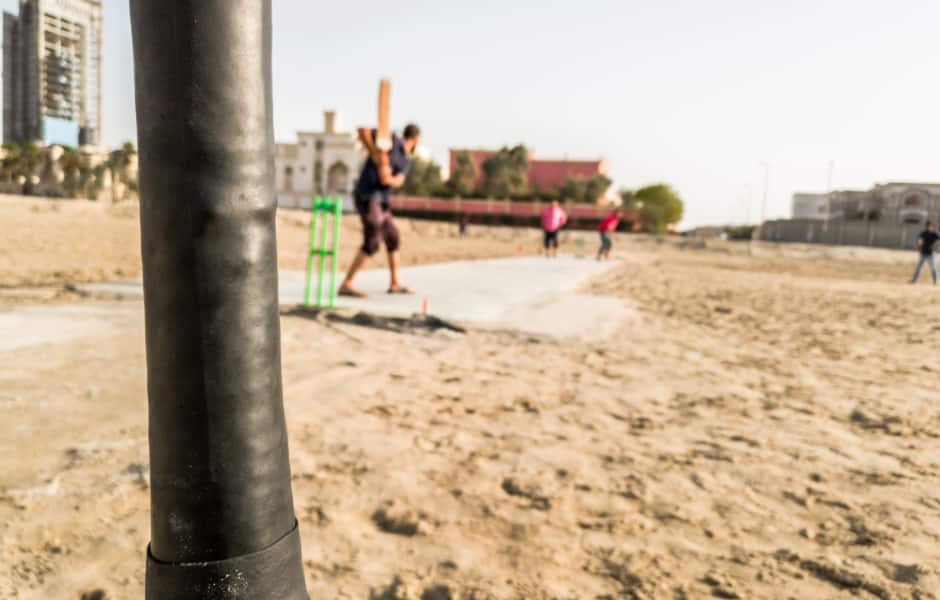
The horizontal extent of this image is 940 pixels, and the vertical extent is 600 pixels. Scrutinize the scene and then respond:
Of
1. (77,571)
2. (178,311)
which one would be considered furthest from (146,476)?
(178,311)

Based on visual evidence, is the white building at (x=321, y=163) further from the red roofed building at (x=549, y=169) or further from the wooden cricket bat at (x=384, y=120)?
the wooden cricket bat at (x=384, y=120)

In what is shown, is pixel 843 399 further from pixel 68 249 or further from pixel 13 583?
pixel 68 249

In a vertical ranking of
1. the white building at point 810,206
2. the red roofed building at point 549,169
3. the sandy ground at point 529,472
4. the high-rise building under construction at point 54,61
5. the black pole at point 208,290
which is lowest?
the sandy ground at point 529,472

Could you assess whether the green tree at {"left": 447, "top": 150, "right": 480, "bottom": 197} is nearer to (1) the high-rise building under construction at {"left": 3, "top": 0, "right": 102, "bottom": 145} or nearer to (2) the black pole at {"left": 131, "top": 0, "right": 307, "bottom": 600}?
(1) the high-rise building under construction at {"left": 3, "top": 0, "right": 102, "bottom": 145}

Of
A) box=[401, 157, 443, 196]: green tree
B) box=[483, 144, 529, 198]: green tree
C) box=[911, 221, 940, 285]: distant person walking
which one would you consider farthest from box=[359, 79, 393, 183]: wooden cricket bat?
box=[483, 144, 529, 198]: green tree

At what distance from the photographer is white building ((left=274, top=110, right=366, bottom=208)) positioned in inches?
2685

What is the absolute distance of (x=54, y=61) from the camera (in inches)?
80.0

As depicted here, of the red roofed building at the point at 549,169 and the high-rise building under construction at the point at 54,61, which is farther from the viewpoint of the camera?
the red roofed building at the point at 549,169

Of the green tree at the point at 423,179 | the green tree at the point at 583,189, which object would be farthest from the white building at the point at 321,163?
the green tree at the point at 583,189

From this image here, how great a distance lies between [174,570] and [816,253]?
123 feet

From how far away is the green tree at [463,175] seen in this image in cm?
6668

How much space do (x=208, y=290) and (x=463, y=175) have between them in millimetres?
69070

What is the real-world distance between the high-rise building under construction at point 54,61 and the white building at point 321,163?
219ft

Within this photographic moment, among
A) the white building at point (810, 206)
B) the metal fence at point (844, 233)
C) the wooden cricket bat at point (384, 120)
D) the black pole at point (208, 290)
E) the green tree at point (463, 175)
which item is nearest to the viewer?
the black pole at point (208, 290)
